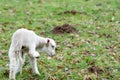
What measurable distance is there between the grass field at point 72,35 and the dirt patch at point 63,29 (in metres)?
0.24

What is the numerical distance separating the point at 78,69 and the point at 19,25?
486cm

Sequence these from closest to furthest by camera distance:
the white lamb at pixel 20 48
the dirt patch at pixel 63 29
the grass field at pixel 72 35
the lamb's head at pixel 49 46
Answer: the white lamb at pixel 20 48 < the lamb's head at pixel 49 46 < the grass field at pixel 72 35 < the dirt patch at pixel 63 29

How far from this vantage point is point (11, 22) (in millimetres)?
14461

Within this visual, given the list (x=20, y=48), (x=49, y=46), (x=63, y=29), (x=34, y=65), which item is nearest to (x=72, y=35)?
(x=63, y=29)

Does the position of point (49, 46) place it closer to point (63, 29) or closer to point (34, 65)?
point (34, 65)

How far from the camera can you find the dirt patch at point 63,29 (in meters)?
13.3

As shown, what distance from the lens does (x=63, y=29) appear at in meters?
13.4

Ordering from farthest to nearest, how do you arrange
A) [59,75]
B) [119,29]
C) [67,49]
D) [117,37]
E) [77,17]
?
[77,17] < [119,29] < [117,37] < [67,49] < [59,75]

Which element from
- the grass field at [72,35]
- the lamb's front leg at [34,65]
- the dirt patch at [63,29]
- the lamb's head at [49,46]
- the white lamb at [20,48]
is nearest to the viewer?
the white lamb at [20,48]

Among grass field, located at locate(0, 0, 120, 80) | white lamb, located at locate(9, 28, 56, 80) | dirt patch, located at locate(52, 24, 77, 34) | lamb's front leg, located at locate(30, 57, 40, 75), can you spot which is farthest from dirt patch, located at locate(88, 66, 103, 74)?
dirt patch, located at locate(52, 24, 77, 34)

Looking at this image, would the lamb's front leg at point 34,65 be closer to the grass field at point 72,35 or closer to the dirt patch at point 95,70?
the grass field at point 72,35

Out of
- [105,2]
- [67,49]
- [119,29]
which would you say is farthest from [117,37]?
[105,2]

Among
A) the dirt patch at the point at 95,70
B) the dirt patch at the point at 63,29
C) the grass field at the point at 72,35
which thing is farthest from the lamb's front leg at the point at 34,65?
the dirt patch at the point at 63,29

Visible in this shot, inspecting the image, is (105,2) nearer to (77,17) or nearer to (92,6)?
(92,6)
